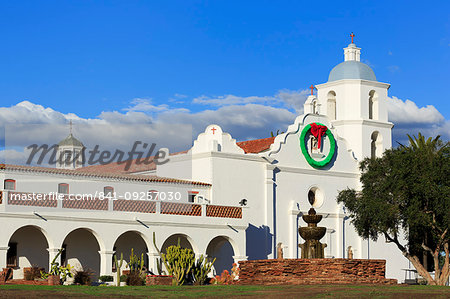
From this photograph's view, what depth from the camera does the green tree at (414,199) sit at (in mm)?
40469

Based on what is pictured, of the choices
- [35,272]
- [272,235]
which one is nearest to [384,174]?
[272,235]

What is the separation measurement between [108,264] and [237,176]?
1113 centimetres

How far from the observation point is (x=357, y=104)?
52.4 meters

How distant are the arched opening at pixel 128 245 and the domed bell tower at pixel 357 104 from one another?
16407 millimetres

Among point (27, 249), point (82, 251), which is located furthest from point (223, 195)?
point (27, 249)

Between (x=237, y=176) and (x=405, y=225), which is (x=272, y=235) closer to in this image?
(x=237, y=176)

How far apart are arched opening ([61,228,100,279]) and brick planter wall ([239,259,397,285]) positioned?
1065 cm

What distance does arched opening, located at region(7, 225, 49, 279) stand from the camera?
37.2 m

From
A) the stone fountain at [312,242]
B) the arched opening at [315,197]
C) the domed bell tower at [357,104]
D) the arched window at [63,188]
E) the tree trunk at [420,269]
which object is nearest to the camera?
the stone fountain at [312,242]

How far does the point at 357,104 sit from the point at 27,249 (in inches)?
989

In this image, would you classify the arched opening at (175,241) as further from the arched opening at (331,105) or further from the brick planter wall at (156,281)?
the arched opening at (331,105)

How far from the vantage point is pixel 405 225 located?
4228cm

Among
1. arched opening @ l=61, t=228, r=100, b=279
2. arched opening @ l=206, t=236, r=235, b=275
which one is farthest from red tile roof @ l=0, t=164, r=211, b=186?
arched opening @ l=206, t=236, r=235, b=275

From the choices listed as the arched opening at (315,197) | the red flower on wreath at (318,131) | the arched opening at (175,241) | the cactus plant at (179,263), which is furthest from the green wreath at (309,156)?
the cactus plant at (179,263)
